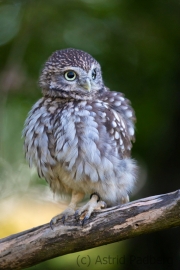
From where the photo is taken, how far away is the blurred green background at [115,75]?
202 inches

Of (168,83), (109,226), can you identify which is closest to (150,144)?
(168,83)

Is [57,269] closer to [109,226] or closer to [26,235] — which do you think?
[26,235]

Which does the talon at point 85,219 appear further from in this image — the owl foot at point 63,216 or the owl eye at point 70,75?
the owl eye at point 70,75

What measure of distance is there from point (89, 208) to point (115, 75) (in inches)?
78.5

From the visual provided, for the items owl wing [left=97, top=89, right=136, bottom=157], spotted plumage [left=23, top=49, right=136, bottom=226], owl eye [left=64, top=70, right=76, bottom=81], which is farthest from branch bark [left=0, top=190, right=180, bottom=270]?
owl eye [left=64, top=70, right=76, bottom=81]

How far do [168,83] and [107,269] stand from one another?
6.74 feet

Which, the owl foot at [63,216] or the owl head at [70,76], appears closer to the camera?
the owl foot at [63,216]

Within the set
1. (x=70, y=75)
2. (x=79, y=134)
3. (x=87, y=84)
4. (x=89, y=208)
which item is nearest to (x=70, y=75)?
(x=70, y=75)

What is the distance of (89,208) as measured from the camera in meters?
3.73

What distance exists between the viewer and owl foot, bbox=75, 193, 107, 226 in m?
3.60

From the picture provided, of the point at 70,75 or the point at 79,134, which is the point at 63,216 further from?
the point at 70,75

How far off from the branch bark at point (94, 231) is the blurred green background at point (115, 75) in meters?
1.55

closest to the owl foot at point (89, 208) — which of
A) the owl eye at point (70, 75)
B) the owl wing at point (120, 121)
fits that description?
the owl wing at point (120, 121)

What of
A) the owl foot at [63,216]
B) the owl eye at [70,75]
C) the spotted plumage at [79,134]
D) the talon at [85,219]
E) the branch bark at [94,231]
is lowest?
the branch bark at [94,231]
